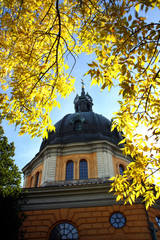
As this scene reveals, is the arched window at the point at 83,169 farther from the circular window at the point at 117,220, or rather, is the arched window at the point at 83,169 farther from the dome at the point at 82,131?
the circular window at the point at 117,220

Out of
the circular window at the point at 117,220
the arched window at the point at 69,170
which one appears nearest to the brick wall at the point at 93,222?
the circular window at the point at 117,220

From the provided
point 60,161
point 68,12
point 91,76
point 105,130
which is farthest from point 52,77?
point 105,130

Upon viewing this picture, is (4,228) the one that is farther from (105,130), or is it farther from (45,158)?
(105,130)

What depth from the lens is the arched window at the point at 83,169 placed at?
54.8 ft

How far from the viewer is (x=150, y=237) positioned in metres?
10.5

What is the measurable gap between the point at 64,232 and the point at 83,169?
605cm

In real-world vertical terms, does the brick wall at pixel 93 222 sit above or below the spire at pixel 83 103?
below

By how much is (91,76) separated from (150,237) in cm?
1078

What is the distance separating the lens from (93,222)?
11500 mm

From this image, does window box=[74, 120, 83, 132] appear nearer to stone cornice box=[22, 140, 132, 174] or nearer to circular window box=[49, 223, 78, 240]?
stone cornice box=[22, 140, 132, 174]

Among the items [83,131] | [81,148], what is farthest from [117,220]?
[83,131]

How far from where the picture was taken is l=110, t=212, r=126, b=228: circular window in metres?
11.3

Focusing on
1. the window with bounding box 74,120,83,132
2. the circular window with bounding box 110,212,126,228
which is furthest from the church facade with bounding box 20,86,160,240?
the window with bounding box 74,120,83,132

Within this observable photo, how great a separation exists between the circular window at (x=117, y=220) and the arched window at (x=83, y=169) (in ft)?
16.9
